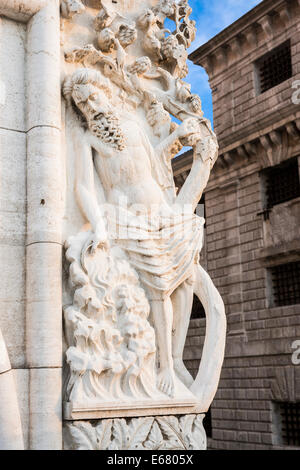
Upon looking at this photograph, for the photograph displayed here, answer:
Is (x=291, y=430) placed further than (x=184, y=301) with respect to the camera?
Yes

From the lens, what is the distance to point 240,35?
23766 millimetres

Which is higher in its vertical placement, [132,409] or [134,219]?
[134,219]

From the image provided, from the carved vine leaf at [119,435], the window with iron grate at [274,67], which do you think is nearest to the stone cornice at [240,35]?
the window with iron grate at [274,67]

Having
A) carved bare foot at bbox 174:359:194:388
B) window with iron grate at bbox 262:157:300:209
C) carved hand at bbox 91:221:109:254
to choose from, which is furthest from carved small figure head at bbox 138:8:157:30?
window with iron grate at bbox 262:157:300:209

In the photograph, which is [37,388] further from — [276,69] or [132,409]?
[276,69]

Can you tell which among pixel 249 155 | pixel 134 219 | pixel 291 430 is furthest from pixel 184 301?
pixel 249 155

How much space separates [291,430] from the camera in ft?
65.3

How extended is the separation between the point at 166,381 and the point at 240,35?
21104 millimetres

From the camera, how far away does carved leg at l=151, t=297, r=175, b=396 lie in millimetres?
4961

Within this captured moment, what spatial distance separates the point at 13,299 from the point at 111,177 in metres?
1.34

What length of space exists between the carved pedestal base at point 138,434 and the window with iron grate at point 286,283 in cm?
1546

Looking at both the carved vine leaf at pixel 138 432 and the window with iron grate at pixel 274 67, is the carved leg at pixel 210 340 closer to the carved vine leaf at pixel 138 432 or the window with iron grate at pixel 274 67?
the carved vine leaf at pixel 138 432

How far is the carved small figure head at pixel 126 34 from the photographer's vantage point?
18.0 feet

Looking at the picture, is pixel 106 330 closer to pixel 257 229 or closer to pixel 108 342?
pixel 108 342
